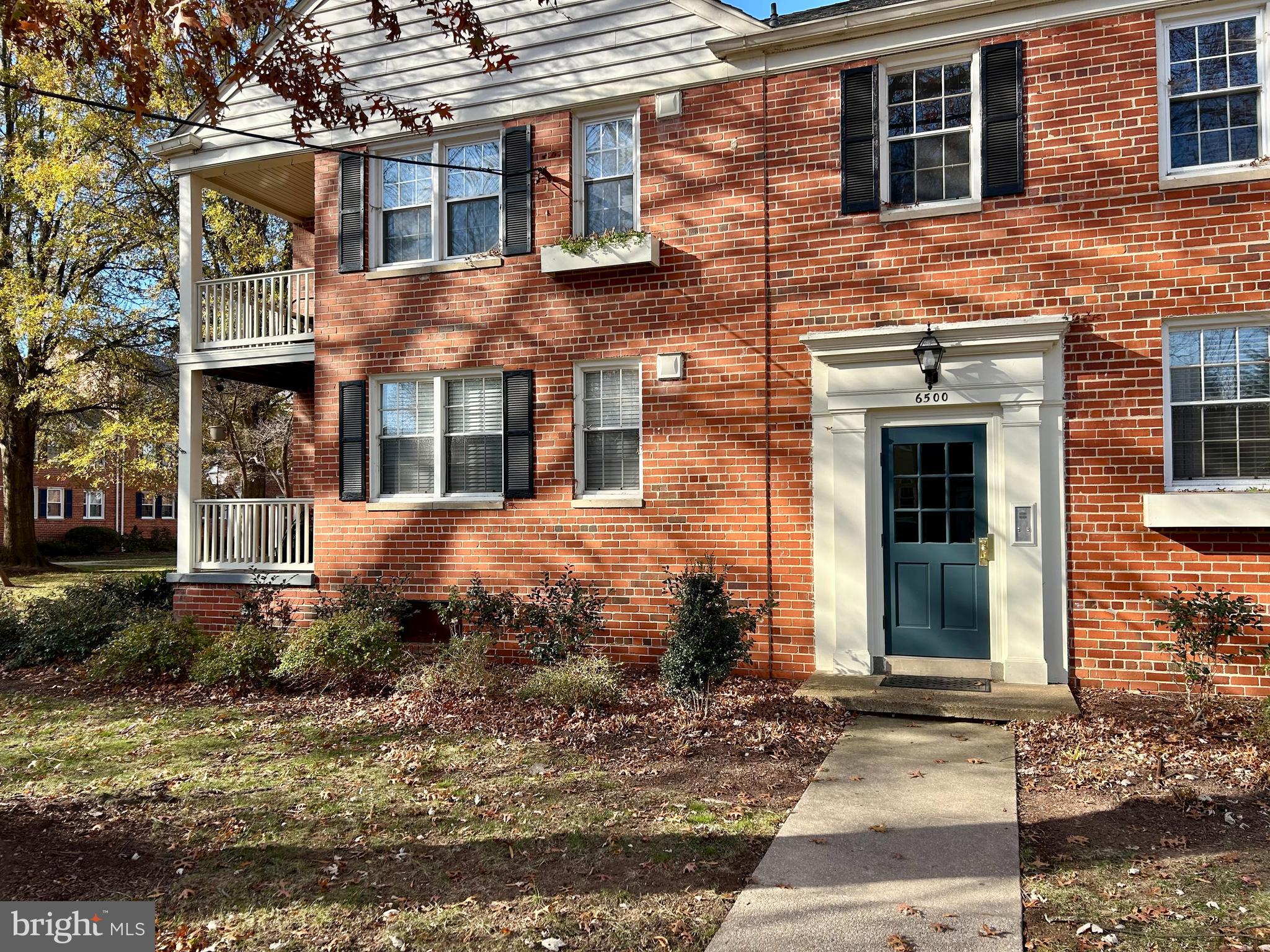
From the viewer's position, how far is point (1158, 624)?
7508 mm

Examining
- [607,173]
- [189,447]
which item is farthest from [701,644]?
[189,447]

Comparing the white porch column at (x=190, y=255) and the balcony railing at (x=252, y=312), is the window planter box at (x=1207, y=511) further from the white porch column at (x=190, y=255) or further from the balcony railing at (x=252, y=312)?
the white porch column at (x=190, y=255)

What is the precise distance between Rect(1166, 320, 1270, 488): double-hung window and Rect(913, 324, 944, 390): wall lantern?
1901 millimetres

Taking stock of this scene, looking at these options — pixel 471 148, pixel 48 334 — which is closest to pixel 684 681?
pixel 471 148

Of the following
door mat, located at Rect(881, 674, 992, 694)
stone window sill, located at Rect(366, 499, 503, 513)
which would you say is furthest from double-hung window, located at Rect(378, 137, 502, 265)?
door mat, located at Rect(881, 674, 992, 694)

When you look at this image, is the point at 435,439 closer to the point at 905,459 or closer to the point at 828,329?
the point at 828,329

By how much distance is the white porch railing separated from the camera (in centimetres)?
1146

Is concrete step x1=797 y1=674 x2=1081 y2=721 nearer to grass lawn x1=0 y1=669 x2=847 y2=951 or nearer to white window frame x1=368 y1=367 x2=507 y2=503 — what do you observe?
grass lawn x1=0 y1=669 x2=847 y2=951

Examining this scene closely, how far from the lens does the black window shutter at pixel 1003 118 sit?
8133mm

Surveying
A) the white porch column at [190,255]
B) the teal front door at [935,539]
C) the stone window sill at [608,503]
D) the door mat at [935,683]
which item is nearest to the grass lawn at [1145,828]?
the door mat at [935,683]

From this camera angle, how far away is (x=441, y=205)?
1058cm

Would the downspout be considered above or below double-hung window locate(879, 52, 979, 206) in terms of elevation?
below

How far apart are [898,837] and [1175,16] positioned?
24.2 feet

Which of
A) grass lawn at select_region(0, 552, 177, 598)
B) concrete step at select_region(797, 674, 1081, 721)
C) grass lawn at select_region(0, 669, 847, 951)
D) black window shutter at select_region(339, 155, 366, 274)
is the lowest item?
grass lawn at select_region(0, 552, 177, 598)
